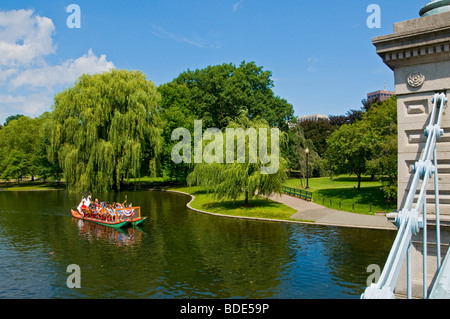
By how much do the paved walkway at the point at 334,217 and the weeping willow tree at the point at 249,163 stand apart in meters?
3.15

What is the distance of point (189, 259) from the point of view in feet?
58.7

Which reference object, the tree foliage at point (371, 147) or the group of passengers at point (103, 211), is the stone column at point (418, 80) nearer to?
the group of passengers at point (103, 211)

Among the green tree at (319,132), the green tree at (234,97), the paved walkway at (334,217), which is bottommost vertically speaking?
the paved walkway at (334,217)

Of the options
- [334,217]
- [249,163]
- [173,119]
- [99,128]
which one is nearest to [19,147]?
[173,119]

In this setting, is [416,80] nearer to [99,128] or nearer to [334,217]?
[334,217]

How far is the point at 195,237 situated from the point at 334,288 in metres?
10.5

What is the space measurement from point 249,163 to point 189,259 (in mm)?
13992

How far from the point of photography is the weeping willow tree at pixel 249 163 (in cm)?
3050

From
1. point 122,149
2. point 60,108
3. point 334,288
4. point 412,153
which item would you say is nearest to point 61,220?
point 122,149

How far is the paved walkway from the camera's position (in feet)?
81.3

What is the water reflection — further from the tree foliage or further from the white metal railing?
the tree foliage

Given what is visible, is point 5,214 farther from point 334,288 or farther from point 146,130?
point 334,288

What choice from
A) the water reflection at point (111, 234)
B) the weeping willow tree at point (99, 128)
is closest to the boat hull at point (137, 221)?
the water reflection at point (111, 234)

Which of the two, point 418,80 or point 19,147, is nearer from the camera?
point 418,80
